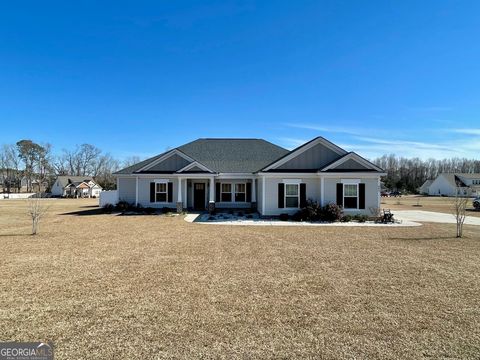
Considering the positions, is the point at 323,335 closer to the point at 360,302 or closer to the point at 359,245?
the point at 360,302

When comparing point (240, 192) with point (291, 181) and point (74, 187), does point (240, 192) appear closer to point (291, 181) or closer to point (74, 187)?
point (291, 181)

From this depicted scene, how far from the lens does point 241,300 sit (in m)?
5.69

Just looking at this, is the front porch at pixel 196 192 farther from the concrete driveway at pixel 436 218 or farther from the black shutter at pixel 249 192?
the concrete driveway at pixel 436 218

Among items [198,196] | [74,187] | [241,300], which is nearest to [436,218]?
[198,196]

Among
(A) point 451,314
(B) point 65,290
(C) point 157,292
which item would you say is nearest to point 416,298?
(A) point 451,314

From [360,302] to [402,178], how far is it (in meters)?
108

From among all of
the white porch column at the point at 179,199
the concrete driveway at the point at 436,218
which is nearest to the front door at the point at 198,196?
the white porch column at the point at 179,199

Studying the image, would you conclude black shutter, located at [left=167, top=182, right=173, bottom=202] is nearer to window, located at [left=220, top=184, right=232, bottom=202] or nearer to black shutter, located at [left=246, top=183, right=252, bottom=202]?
window, located at [left=220, top=184, right=232, bottom=202]

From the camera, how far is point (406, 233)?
14.5m

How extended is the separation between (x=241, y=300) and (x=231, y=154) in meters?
22.9

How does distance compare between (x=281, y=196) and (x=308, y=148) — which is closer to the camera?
(x=281, y=196)

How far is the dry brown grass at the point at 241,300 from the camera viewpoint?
4105 mm

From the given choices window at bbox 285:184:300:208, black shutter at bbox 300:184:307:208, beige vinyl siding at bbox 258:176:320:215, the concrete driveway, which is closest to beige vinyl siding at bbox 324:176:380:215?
beige vinyl siding at bbox 258:176:320:215

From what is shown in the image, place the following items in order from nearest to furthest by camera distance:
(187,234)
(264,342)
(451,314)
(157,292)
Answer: (264,342) → (451,314) → (157,292) → (187,234)
